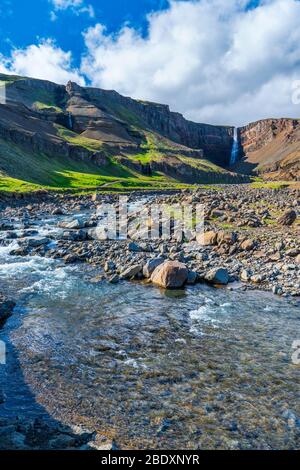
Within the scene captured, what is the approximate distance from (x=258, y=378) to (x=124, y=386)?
4.69 meters

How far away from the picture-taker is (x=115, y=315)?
18750 millimetres

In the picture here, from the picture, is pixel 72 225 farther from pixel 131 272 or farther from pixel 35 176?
pixel 35 176

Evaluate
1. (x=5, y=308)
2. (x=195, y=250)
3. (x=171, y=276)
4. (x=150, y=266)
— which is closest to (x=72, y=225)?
(x=195, y=250)

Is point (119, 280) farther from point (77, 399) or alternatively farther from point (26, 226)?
point (26, 226)

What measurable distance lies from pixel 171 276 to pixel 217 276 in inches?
119

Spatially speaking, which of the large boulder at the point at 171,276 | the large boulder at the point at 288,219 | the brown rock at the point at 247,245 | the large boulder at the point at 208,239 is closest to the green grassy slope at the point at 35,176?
the large boulder at the point at 208,239

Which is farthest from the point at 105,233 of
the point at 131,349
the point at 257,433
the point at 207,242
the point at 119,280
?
the point at 257,433

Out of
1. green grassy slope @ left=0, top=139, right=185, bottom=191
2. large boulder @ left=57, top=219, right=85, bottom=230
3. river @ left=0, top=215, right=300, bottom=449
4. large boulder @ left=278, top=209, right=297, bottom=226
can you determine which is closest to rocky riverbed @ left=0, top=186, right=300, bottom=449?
river @ left=0, top=215, right=300, bottom=449

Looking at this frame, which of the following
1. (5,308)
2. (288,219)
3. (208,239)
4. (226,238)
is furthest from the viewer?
(288,219)

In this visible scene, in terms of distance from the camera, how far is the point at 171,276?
75.0 feet

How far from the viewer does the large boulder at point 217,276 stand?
23375mm

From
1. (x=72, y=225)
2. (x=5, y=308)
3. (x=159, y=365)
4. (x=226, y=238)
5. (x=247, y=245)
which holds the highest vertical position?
(x=72, y=225)

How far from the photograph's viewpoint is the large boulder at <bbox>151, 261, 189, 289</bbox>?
22781 millimetres
